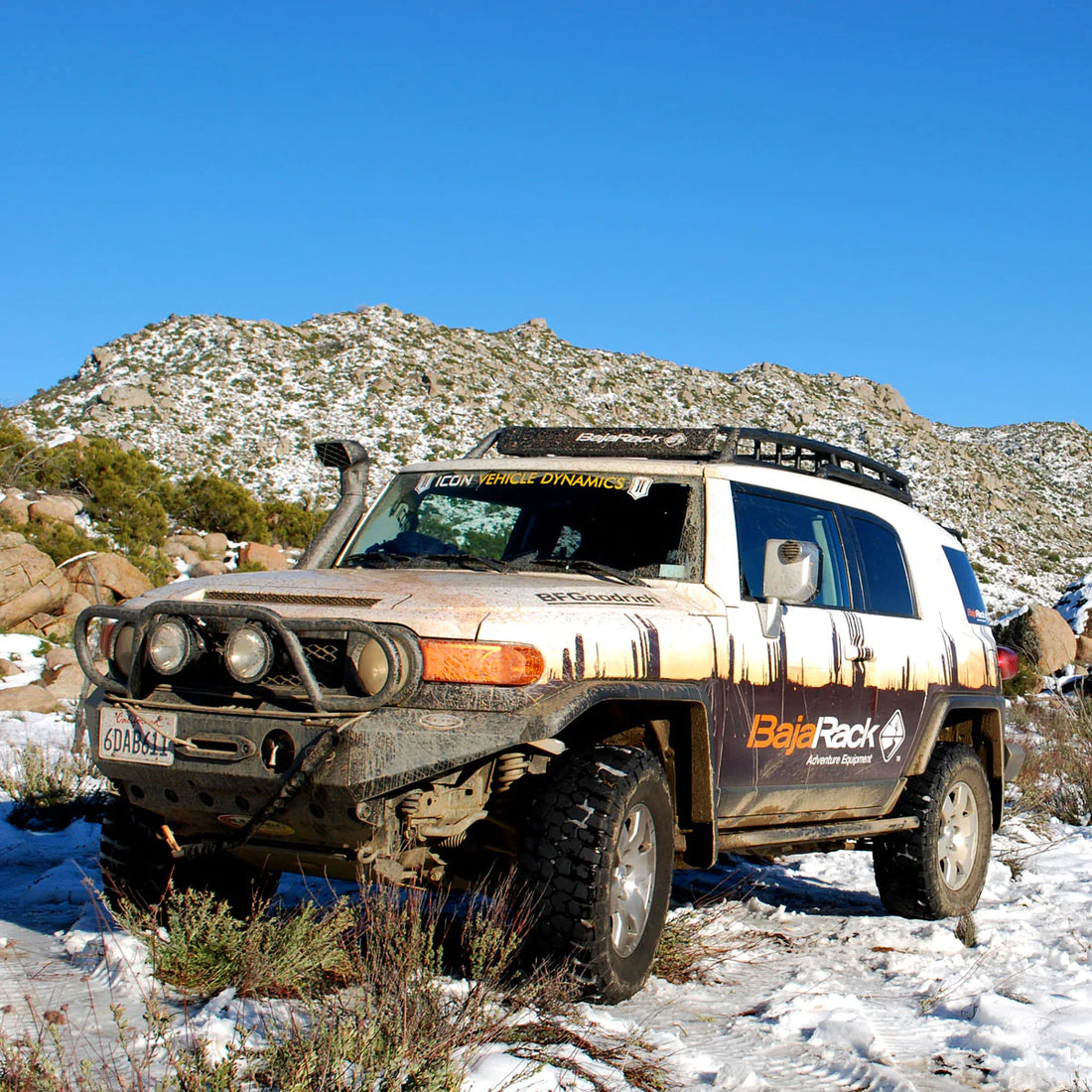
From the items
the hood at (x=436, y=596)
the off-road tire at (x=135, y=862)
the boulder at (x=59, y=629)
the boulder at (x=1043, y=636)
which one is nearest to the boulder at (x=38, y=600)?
the boulder at (x=59, y=629)

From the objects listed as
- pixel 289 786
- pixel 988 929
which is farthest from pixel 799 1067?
pixel 988 929

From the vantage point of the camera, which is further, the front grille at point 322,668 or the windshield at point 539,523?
the windshield at point 539,523

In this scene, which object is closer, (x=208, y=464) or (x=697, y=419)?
(x=208, y=464)

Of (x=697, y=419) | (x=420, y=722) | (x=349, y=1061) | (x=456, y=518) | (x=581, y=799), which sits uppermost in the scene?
(x=697, y=419)

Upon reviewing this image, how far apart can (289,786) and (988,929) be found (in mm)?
3853

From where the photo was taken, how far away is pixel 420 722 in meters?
3.86

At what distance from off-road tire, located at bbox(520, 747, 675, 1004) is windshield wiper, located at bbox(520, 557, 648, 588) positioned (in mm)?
773

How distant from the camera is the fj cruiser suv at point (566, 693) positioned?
3.92 metres

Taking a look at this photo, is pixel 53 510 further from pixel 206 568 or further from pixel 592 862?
pixel 592 862

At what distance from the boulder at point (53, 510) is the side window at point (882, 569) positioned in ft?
55.0

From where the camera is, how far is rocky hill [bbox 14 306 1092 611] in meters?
48.7

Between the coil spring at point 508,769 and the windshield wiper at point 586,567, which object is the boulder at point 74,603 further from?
the coil spring at point 508,769

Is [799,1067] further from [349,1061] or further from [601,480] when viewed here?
[601,480]

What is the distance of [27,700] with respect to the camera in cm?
1156
